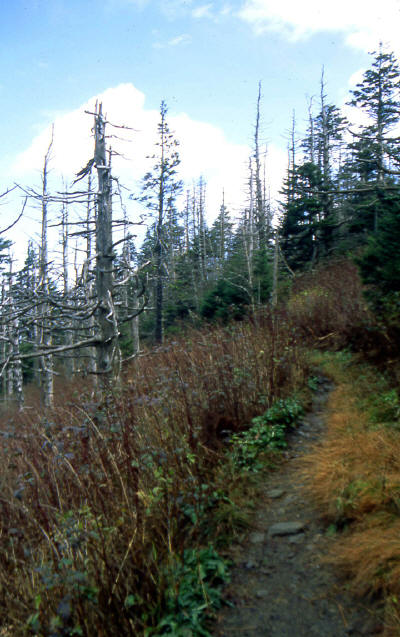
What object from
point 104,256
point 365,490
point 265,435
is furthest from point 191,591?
point 104,256

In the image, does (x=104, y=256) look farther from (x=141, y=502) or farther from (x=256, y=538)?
(x=256, y=538)

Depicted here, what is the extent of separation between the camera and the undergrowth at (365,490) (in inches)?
93.0

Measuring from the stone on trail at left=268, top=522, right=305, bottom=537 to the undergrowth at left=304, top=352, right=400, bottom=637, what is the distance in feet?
0.80

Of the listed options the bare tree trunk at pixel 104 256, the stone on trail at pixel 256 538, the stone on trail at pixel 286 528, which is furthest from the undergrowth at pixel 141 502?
the bare tree trunk at pixel 104 256

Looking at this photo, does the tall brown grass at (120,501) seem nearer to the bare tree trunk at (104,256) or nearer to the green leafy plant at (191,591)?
the green leafy plant at (191,591)

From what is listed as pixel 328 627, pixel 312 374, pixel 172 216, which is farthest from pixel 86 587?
pixel 172 216

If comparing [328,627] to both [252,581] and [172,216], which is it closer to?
[252,581]

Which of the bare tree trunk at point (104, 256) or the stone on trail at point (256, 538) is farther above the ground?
the bare tree trunk at point (104, 256)

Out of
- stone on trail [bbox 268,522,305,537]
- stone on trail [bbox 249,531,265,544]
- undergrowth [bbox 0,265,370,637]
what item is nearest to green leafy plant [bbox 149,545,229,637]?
undergrowth [bbox 0,265,370,637]

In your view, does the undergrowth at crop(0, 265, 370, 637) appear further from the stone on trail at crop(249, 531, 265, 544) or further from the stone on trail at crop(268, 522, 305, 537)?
the stone on trail at crop(268, 522, 305, 537)

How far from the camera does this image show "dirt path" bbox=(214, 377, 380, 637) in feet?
7.58

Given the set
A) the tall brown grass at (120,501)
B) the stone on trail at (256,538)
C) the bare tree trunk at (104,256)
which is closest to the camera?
the tall brown grass at (120,501)

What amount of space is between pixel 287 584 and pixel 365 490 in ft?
2.99

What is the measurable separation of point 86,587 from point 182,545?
2.43ft
